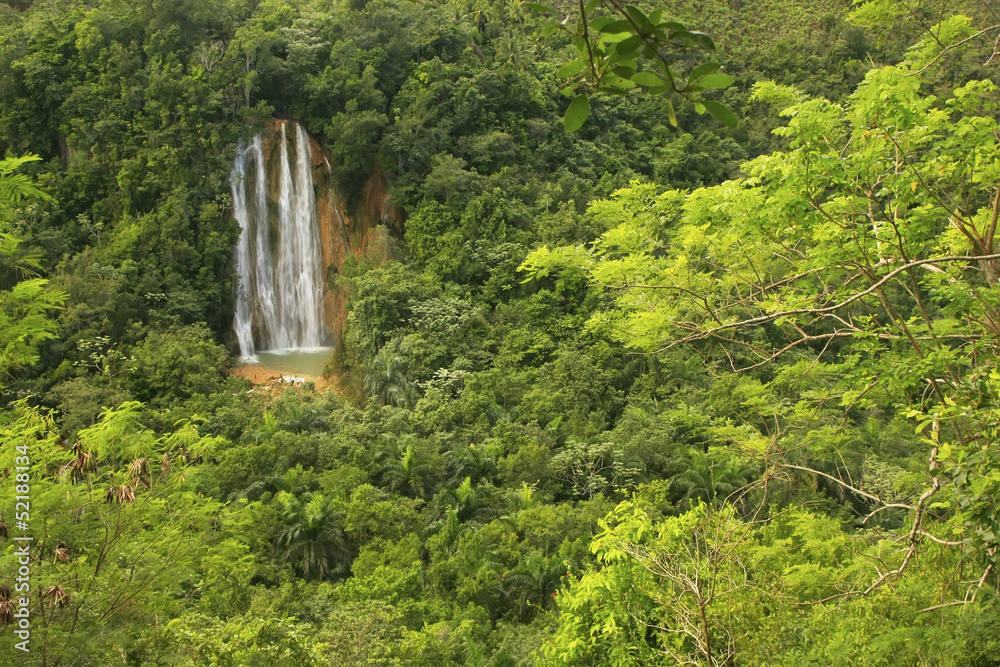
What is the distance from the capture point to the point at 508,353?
13594 mm

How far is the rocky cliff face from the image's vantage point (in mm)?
17641

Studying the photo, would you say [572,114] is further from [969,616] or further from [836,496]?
[836,496]

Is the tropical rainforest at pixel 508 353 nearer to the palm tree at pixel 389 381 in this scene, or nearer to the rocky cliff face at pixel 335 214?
the palm tree at pixel 389 381

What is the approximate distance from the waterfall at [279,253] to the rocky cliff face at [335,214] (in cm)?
16

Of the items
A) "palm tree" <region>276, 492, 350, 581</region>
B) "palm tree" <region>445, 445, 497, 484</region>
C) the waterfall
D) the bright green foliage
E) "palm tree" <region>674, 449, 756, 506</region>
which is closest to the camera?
the bright green foliage

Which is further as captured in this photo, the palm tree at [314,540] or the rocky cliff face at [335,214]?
the rocky cliff face at [335,214]

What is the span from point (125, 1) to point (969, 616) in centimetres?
2132

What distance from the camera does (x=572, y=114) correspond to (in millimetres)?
1046

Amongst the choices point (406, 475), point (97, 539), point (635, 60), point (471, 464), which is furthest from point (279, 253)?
point (635, 60)

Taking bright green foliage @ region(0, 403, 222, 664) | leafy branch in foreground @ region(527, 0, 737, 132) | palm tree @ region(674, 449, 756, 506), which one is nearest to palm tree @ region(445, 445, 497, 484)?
palm tree @ region(674, 449, 756, 506)

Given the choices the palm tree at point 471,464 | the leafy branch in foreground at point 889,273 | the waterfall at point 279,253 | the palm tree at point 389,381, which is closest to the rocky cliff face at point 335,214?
the waterfall at point 279,253

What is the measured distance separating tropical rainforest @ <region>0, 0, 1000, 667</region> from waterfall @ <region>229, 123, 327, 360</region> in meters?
0.57

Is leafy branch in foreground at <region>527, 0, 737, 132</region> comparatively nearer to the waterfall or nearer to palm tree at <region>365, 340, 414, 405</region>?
palm tree at <region>365, 340, 414, 405</region>

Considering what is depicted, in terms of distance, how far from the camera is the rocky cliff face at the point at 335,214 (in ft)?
57.9
